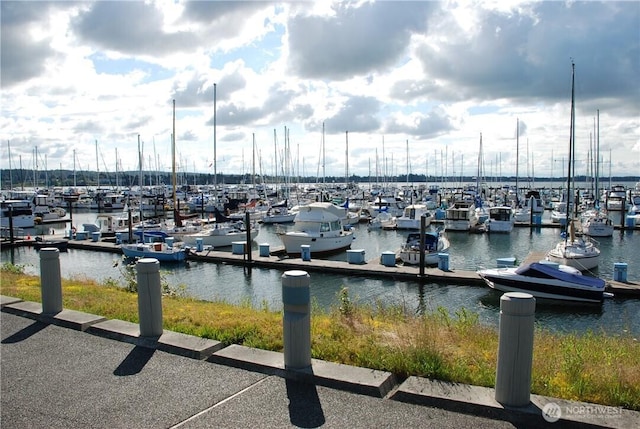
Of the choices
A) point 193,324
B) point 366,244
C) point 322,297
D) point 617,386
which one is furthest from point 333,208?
point 617,386

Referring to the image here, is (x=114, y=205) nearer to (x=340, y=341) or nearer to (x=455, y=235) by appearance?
(x=455, y=235)

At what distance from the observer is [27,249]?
43.4 metres

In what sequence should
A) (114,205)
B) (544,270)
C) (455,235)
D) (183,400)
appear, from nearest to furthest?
1. (183,400)
2. (544,270)
3. (455,235)
4. (114,205)

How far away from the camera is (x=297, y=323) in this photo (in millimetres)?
6570

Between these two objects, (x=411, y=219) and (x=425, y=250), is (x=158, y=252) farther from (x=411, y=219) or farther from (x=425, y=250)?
(x=411, y=219)

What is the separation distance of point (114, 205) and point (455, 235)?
210ft

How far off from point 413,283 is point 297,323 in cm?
2069

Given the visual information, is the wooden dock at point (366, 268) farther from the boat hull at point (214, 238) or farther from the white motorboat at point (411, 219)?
the white motorboat at point (411, 219)

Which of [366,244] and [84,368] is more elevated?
[84,368]

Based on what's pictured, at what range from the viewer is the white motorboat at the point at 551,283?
2144cm

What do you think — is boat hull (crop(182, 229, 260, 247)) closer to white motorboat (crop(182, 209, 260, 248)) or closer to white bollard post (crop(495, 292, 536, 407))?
white motorboat (crop(182, 209, 260, 248))

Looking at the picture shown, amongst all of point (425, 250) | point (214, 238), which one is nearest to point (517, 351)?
point (425, 250)

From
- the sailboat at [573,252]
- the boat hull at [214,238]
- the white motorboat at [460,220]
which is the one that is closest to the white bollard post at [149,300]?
the sailboat at [573,252]

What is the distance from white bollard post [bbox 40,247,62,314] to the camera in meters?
9.27
